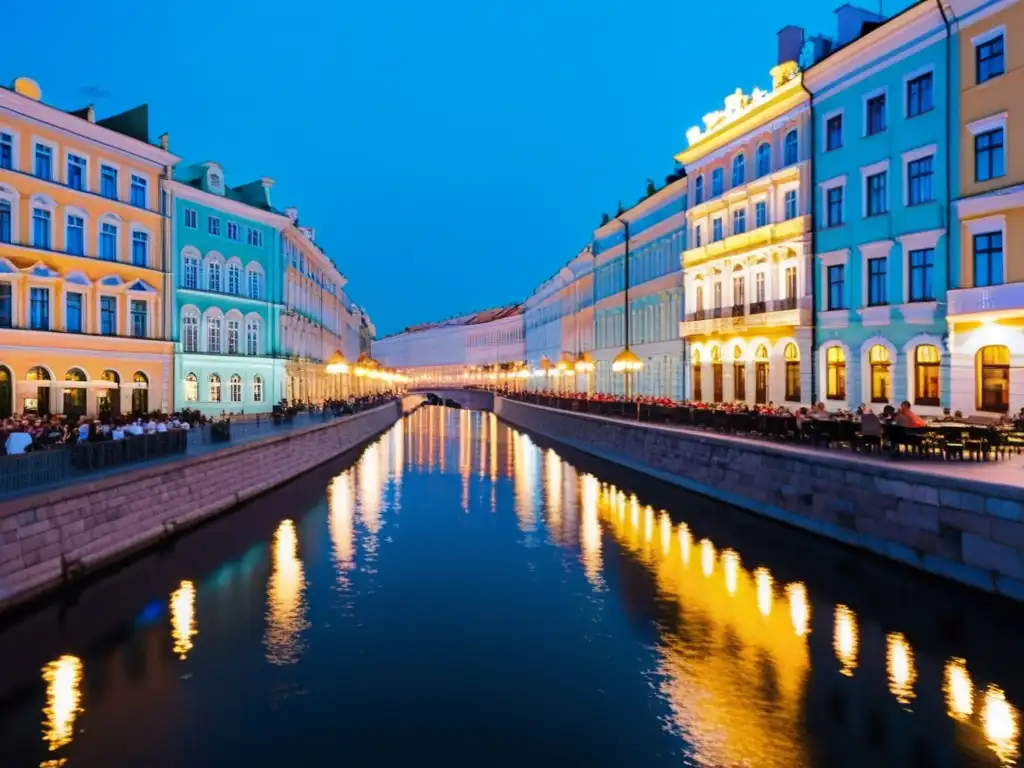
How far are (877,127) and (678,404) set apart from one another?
13955 mm

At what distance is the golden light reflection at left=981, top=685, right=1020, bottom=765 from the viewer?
10.1 m

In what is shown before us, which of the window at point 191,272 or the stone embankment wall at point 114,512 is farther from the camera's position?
the window at point 191,272

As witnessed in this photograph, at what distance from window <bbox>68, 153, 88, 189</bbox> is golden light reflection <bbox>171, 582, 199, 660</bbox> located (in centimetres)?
2853

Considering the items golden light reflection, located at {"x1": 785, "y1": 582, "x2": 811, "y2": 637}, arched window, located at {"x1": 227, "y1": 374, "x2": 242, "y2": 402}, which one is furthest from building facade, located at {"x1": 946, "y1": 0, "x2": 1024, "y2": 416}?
arched window, located at {"x1": 227, "y1": 374, "x2": 242, "y2": 402}

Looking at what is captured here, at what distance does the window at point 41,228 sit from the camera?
124ft

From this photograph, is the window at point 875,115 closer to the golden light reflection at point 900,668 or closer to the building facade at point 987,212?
the building facade at point 987,212

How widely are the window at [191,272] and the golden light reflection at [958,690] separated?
4384cm

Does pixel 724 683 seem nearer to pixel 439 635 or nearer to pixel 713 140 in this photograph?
pixel 439 635

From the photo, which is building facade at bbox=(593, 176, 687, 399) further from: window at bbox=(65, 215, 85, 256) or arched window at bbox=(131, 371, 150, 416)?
window at bbox=(65, 215, 85, 256)

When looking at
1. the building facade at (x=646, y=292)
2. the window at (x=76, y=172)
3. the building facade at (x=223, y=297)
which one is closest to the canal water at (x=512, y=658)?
the window at (x=76, y=172)

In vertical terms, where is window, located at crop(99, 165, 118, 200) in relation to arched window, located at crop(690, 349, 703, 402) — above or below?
above

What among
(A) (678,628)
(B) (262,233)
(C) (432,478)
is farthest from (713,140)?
(A) (678,628)

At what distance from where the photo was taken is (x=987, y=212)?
26.5 meters

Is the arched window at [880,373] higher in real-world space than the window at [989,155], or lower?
lower
